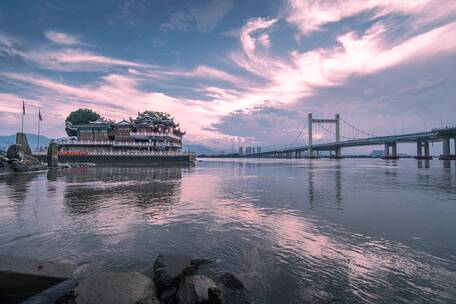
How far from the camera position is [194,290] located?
17.8 ft

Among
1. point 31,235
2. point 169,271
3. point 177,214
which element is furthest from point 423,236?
point 31,235

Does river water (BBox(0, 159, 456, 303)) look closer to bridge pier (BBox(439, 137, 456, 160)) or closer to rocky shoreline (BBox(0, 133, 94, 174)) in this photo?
rocky shoreline (BBox(0, 133, 94, 174))

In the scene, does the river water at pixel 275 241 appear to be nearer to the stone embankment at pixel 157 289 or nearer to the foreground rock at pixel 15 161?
the stone embankment at pixel 157 289

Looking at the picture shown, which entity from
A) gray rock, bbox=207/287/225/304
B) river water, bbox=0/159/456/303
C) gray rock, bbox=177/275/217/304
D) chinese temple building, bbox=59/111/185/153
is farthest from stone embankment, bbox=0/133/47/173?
gray rock, bbox=207/287/225/304

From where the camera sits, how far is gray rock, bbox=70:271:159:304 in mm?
4996

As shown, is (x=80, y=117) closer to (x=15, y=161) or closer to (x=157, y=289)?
(x=15, y=161)

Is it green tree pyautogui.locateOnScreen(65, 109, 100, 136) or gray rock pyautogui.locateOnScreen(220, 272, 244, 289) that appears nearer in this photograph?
gray rock pyautogui.locateOnScreen(220, 272, 244, 289)

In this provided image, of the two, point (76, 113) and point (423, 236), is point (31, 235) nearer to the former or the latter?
point (423, 236)

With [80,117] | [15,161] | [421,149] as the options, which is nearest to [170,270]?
[15,161]

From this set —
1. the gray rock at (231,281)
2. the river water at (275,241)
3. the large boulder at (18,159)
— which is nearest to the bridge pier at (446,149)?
the river water at (275,241)

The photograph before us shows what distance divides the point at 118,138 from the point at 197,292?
86.4m

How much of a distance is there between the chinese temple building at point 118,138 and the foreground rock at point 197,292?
78950 millimetres

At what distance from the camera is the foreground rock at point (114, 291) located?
4.97 metres

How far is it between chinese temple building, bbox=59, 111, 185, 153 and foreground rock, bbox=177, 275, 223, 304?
259 feet
